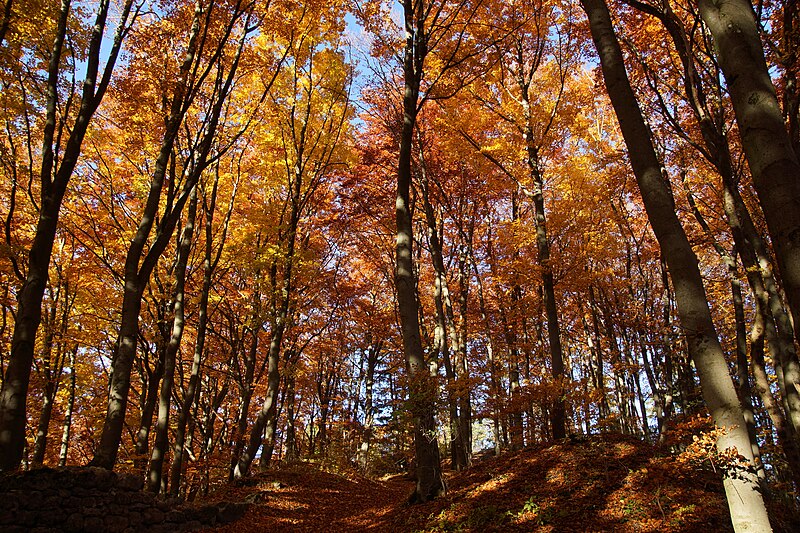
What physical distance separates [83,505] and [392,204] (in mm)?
11252

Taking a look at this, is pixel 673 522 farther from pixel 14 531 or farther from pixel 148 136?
pixel 148 136

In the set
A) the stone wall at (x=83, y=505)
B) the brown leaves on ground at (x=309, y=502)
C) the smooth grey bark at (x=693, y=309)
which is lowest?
the brown leaves on ground at (x=309, y=502)

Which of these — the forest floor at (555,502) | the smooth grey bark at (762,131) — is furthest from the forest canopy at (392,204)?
the forest floor at (555,502)

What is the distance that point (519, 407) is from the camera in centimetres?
988

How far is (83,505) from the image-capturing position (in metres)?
6.16

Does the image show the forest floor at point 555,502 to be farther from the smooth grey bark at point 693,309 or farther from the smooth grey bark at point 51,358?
the smooth grey bark at point 51,358

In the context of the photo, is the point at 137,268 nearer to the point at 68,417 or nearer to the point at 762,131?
the point at 762,131

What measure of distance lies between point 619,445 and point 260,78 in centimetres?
1260

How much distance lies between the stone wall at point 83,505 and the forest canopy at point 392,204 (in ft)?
1.23

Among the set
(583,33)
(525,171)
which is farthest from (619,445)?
(583,33)

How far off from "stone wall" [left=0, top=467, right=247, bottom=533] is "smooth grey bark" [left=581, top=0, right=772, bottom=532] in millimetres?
7668

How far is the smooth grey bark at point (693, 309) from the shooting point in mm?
3263

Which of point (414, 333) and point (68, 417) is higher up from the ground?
point (414, 333)

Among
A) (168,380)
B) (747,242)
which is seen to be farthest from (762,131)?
(168,380)
